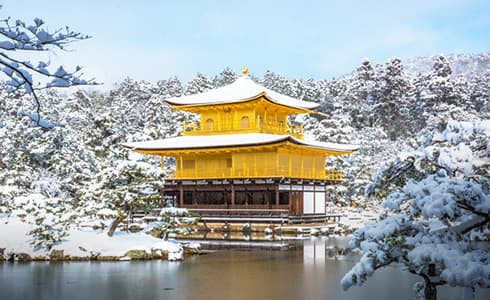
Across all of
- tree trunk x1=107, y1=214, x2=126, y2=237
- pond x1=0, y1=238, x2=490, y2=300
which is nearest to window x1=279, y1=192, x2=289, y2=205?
pond x1=0, y1=238, x2=490, y2=300

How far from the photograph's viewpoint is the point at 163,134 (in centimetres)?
5406

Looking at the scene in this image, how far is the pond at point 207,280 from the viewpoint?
12820 mm

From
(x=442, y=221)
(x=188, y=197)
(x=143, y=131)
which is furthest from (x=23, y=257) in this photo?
(x=143, y=131)

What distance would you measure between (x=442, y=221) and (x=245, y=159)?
28.4 meters

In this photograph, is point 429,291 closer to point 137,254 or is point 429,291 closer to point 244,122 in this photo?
point 137,254

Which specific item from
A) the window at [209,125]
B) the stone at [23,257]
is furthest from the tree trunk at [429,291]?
the window at [209,125]

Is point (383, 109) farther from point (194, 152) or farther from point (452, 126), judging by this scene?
point (452, 126)

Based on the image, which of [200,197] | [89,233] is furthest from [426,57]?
[89,233]

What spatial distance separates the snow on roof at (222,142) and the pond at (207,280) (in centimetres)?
1494

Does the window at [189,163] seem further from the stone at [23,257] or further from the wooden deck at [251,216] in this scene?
the stone at [23,257]

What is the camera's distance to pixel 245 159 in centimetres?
3688

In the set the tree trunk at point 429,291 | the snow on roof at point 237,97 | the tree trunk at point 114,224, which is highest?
the snow on roof at point 237,97

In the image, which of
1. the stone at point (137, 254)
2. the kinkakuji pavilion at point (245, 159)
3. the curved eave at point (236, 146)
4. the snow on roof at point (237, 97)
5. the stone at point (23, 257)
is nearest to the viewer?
the stone at point (23, 257)

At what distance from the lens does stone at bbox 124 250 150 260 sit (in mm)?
19484
